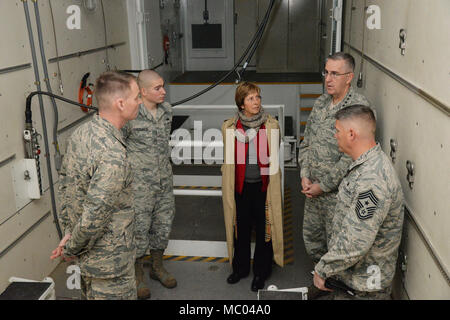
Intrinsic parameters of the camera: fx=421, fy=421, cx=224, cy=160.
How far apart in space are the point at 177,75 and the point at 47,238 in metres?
5.15

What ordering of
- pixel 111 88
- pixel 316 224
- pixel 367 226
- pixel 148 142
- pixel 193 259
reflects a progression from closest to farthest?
pixel 367 226
pixel 111 88
pixel 148 142
pixel 316 224
pixel 193 259

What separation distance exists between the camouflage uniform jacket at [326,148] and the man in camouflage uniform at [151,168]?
1067mm

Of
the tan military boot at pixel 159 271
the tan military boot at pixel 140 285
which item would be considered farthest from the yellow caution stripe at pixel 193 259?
the tan military boot at pixel 140 285

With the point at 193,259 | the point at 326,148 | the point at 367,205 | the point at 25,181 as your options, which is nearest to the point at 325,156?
the point at 326,148

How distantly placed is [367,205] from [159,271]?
1946 millimetres

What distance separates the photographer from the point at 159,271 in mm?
3332

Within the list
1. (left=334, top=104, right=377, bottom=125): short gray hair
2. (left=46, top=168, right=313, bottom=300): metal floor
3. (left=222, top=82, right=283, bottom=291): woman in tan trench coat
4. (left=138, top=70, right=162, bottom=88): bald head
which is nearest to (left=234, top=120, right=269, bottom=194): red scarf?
(left=222, top=82, right=283, bottom=291): woman in tan trench coat

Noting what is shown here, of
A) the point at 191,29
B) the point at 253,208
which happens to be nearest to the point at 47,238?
the point at 253,208

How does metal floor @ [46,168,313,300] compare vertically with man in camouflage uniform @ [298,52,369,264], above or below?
below

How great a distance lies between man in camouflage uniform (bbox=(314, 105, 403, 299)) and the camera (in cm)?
194

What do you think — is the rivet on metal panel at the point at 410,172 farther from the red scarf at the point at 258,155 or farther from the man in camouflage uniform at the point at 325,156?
the red scarf at the point at 258,155

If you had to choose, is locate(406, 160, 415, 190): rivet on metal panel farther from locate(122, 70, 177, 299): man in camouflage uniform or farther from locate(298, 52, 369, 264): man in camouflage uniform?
locate(122, 70, 177, 299): man in camouflage uniform

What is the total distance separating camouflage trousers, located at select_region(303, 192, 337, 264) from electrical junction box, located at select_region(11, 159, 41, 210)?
78.9 inches

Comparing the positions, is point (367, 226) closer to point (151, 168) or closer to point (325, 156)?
point (325, 156)
